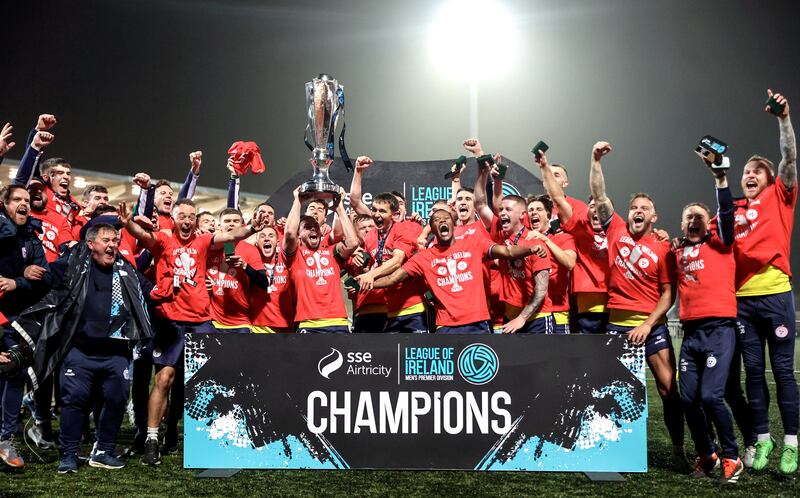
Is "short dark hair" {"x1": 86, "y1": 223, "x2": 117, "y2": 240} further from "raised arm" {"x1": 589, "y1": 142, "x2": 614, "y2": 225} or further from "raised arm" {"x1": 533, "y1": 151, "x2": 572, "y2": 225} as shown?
"raised arm" {"x1": 589, "y1": 142, "x2": 614, "y2": 225}

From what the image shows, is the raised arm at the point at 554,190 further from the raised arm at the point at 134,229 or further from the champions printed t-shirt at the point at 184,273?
the raised arm at the point at 134,229

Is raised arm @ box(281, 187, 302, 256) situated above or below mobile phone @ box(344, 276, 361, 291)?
above

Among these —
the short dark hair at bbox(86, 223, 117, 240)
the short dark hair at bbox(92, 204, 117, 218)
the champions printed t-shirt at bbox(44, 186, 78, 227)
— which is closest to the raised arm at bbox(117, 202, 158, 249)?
the short dark hair at bbox(86, 223, 117, 240)

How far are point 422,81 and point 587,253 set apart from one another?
18.2 m

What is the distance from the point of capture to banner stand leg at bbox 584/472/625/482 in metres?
5.25

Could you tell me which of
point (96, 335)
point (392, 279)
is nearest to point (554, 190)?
point (392, 279)

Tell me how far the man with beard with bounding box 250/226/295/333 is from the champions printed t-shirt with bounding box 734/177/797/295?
12.1ft

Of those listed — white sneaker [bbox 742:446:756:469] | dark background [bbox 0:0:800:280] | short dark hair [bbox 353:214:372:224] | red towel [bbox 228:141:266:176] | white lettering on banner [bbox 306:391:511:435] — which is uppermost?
dark background [bbox 0:0:800:280]

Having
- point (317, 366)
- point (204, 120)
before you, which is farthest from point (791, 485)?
point (204, 120)

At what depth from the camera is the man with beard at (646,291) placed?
5.67 m

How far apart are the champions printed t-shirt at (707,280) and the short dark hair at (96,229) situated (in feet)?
14.2

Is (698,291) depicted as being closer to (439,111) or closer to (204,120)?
(439,111)

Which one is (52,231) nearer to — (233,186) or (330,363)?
(233,186)

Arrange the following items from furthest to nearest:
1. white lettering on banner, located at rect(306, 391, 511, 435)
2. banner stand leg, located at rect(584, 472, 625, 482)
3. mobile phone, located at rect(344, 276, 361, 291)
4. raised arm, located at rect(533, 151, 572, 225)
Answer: raised arm, located at rect(533, 151, 572, 225), mobile phone, located at rect(344, 276, 361, 291), white lettering on banner, located at rect(306, 391, 511, 435), banner stand leg, located at rect(584, 472, 625, 482)
